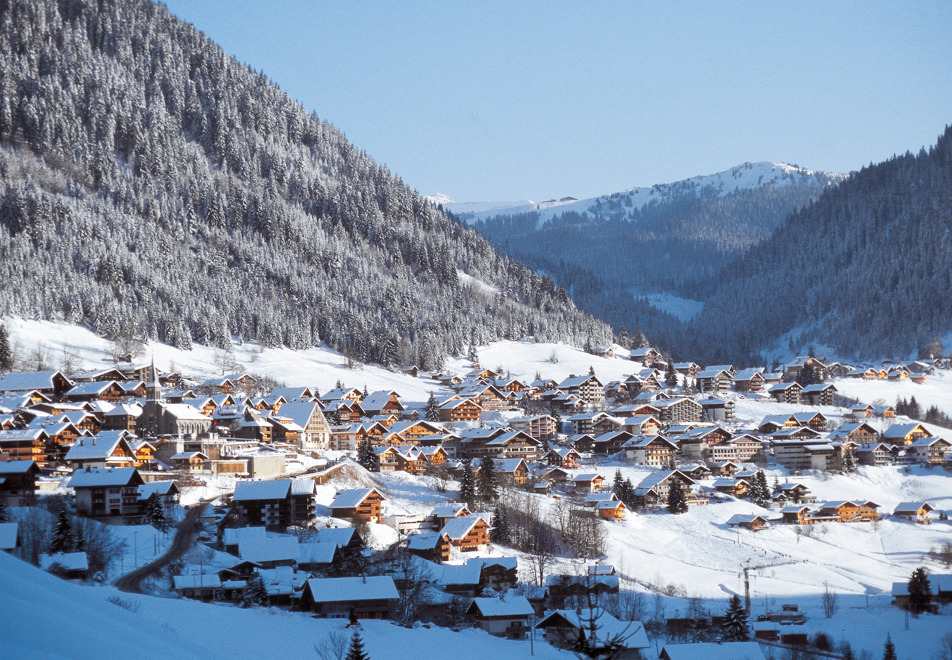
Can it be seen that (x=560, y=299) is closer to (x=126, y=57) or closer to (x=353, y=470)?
(x=126, y=57)

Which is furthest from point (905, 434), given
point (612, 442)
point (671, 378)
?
point (671, 378)

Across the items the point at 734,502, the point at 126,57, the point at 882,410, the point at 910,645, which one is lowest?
the point at 910,645

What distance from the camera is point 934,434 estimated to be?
99.5 m

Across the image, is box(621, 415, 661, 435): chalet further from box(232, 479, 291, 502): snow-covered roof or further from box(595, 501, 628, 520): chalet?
box(232, 479, 291, 502): snow-covered roof

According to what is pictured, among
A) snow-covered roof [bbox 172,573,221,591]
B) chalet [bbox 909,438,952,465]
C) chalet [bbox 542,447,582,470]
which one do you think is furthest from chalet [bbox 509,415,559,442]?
snow-covered roof [bbox 172,573,221,591]

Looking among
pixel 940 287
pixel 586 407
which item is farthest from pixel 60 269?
pixel 940 287

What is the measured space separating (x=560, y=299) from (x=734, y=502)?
308 feet

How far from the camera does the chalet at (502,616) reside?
45.6m

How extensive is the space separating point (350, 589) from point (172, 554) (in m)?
9.00

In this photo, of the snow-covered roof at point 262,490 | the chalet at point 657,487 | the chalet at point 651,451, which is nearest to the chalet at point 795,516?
the chalet at point 657,487

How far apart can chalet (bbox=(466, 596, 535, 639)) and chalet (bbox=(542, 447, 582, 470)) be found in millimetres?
36798

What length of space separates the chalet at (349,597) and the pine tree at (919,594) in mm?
26467

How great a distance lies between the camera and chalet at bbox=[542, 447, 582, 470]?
83500mm

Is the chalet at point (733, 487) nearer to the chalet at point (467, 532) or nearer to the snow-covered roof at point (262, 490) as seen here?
the chalet at point (467, 532)
